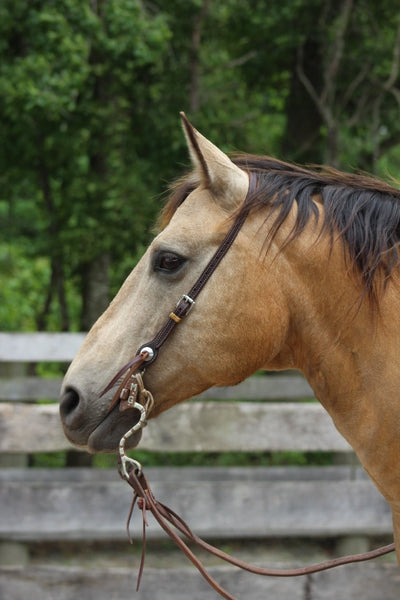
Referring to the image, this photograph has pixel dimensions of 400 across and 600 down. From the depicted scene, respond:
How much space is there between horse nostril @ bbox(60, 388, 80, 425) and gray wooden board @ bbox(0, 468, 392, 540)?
6.25 feet

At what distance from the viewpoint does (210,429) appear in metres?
3.88

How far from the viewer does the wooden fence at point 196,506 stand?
365 cm

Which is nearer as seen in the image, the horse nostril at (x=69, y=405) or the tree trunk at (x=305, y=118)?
the horse nostril at (x=69, y=405)

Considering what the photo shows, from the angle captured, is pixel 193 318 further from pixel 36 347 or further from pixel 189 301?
pixel 36 347

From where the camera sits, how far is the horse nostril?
2.02 m

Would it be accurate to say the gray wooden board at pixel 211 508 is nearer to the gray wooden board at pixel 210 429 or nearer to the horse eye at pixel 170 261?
the gray wooden board at pixel 210 429

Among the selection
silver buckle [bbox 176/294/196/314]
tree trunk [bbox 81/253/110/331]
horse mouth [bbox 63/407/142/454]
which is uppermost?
silver buckle [bbox 176/294/196/314]

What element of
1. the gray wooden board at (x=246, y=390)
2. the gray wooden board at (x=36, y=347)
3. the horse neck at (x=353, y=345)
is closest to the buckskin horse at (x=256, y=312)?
the horse neck at (x=353, y=345)

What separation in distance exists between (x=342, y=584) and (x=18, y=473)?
2022 mm

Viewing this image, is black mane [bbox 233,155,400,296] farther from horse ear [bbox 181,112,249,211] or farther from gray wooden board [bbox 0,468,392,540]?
gray wooden board [bbox 0,468,392,540]

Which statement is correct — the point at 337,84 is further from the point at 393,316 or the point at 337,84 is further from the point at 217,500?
the point at 393,316

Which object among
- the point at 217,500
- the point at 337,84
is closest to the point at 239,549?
the point at 217,500

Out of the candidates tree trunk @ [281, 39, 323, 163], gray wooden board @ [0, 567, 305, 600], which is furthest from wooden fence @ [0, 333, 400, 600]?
tree trunk @ [281, 39, 323, 163]

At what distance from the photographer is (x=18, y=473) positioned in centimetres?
420
